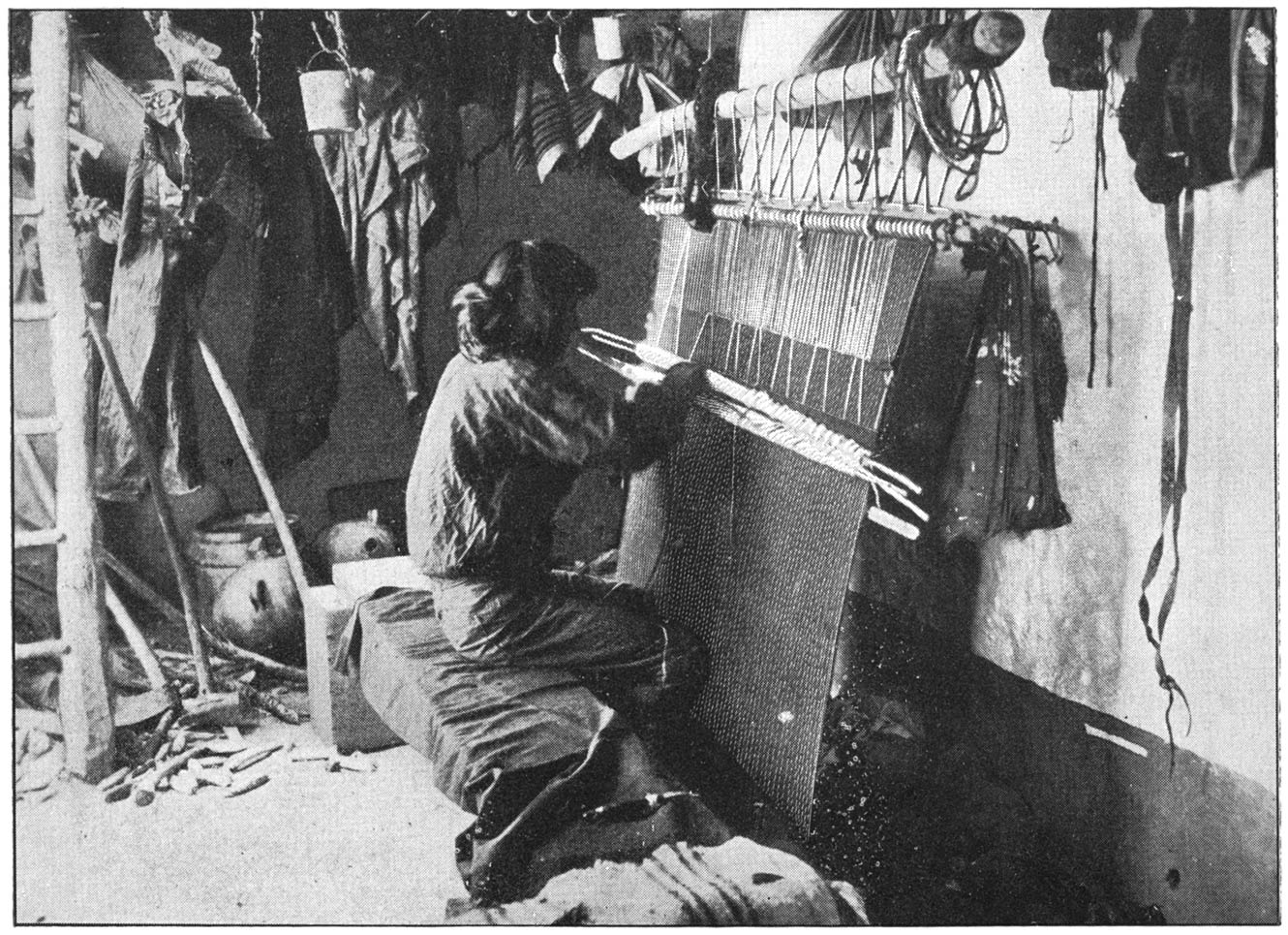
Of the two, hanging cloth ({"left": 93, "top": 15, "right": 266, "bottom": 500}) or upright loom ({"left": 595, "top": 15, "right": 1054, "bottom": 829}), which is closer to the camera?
upright loom ({"left": 595, "top": 15, "right": 1054, "bottom": 829})

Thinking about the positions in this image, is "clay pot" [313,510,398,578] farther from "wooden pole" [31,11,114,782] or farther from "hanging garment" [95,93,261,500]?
"wooden pole" [31,11,114,782]

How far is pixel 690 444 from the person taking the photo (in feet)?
7.49

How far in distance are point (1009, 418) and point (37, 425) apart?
1.82 meters

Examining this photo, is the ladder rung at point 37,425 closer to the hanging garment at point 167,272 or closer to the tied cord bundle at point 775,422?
the hanging garment at point 167,272

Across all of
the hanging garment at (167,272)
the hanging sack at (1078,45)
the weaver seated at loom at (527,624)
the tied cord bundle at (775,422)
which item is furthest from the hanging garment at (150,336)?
the hanging sack at (1078,45)

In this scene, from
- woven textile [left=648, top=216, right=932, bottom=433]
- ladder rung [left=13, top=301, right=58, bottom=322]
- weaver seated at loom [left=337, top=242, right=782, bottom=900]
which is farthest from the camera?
ladder rung [left=13, top=301, right=58, bottom=322]

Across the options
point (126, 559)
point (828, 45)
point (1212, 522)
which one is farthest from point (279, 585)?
point (1212, 522)

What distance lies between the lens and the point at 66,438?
2.33m

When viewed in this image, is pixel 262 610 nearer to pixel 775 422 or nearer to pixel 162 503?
pixel 162 503

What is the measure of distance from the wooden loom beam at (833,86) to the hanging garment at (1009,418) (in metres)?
0.31

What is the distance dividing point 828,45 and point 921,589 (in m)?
1.01

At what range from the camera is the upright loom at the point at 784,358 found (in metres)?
2.01

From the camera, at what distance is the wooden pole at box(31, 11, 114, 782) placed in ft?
7.41

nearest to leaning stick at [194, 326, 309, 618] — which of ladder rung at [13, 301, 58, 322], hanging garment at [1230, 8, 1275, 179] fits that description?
ladder rung at [13, 301, 58, 322]
